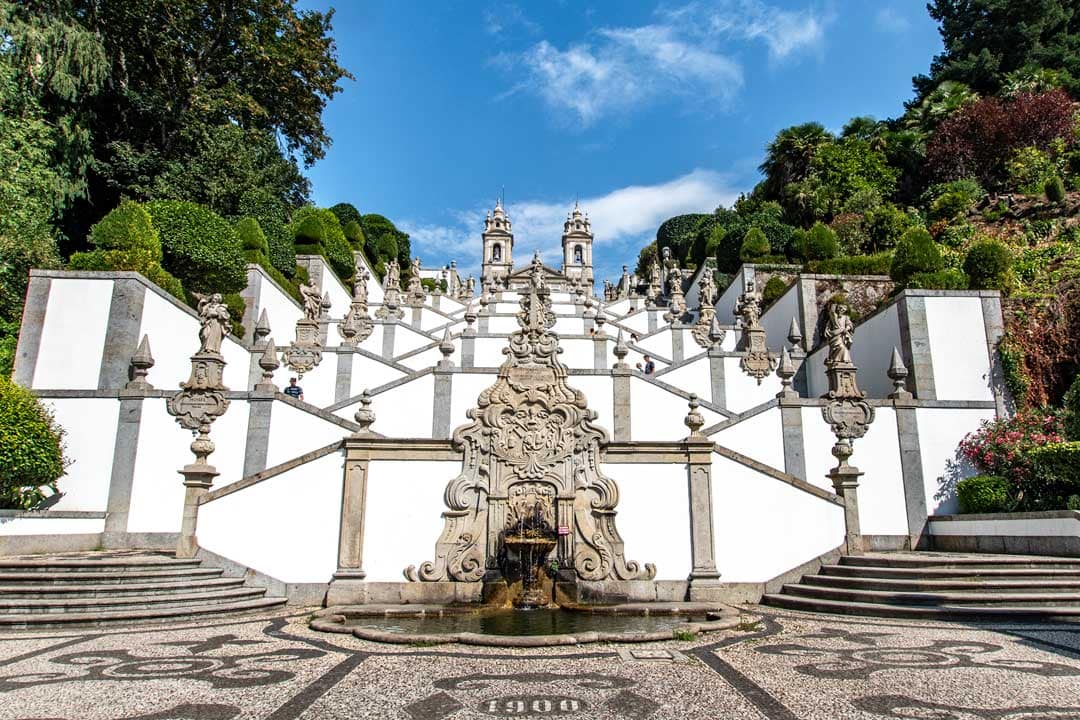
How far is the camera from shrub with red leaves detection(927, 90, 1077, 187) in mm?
34875

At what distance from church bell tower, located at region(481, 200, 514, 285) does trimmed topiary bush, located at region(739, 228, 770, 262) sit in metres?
58.2

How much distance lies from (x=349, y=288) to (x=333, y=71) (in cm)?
1024

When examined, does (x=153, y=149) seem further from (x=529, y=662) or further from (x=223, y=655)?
(x=529, y=662)

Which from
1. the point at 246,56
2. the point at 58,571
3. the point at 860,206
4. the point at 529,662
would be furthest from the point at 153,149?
the point at 860,206

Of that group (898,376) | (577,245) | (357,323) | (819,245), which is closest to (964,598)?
(898,376)

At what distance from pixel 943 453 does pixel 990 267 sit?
7.07 m

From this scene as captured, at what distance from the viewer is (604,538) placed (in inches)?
414

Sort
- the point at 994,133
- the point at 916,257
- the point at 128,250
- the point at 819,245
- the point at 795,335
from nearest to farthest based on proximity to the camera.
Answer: the point at 128,250 < the point at 916,257 < the point at 795,335 < the point at 819,245 < the point at 994,133

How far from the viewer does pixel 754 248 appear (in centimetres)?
3127

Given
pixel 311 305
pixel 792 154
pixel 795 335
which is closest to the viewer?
pixel 795 335

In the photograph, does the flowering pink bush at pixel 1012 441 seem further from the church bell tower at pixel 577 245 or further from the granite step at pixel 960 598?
the church bell tower at pixel 577 245

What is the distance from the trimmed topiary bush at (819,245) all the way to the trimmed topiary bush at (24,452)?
2719 cm

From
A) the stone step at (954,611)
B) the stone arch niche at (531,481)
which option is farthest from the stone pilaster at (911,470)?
the stone arch niche at (531,481)

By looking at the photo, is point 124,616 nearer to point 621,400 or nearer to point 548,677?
point 548,677
